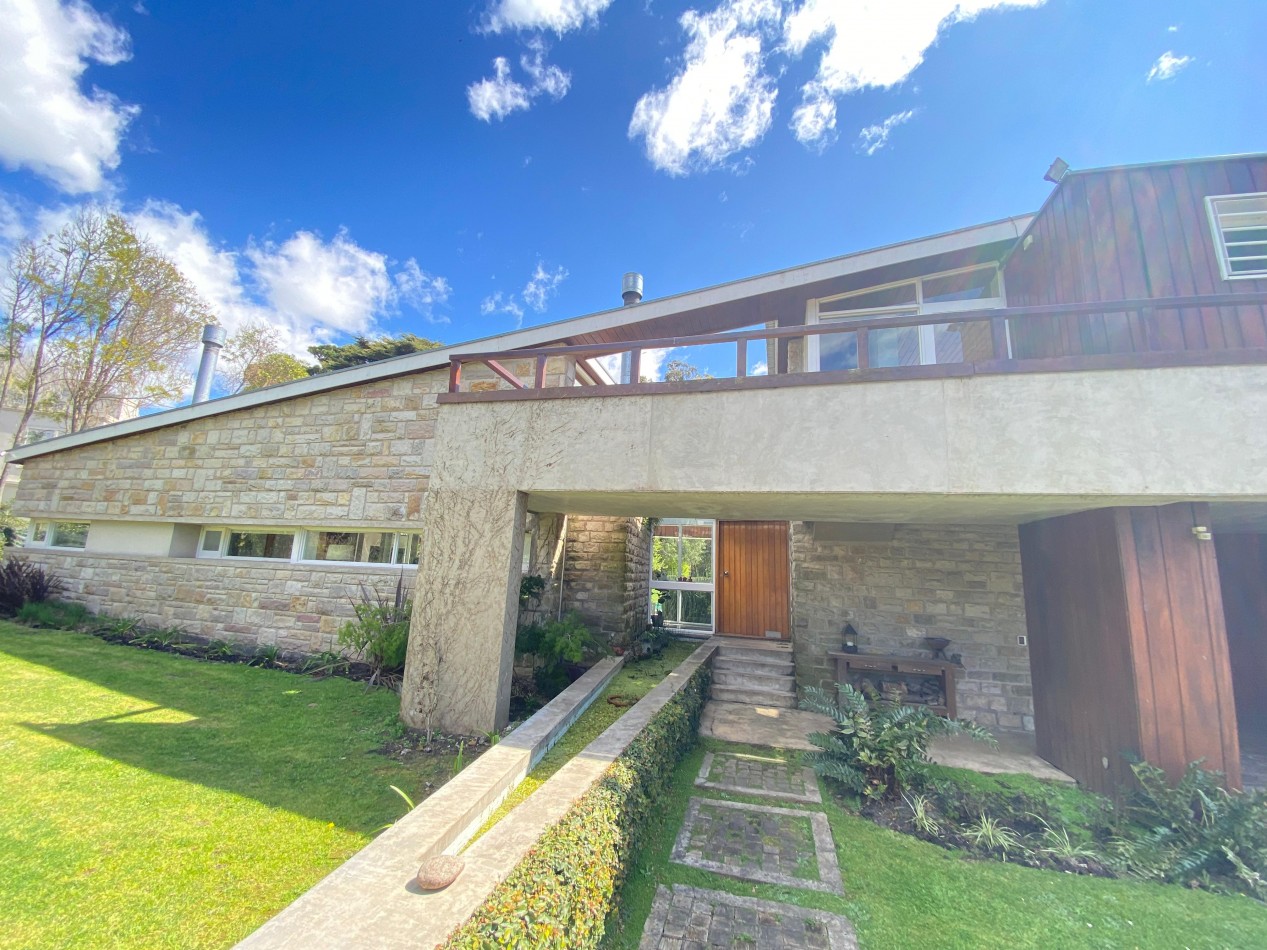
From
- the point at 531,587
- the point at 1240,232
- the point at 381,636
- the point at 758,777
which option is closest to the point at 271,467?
the point at 381,636

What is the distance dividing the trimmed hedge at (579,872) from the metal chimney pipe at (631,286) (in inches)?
315

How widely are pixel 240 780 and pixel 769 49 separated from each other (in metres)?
13.2

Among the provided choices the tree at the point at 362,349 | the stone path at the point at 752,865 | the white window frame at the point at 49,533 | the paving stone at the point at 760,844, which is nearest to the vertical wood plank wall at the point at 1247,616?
the stone path at the point at 752,865

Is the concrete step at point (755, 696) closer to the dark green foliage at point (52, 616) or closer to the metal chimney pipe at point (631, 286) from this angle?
the metal chimney pipe at point (631, 286)

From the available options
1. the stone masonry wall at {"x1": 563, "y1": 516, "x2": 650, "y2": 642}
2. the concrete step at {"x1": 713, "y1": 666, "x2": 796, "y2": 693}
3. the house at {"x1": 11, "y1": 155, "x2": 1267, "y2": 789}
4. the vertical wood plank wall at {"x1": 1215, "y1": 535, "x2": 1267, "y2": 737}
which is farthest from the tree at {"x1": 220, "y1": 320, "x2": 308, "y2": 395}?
the vertical wood plank wall at {"x1": 1215, "y1": 535, "x2": 1267, "y2": 737}

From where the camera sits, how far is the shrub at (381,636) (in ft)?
20.4

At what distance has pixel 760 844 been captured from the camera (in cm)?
369

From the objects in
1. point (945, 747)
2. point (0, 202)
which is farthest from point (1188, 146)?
point (0, 202)

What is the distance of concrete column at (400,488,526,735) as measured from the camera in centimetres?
489

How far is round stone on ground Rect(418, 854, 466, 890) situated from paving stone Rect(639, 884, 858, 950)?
1217 mm

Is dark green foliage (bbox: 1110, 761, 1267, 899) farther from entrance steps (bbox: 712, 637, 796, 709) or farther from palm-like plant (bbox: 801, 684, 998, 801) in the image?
entrance steps (bbox: 712, 637, 796, 709)

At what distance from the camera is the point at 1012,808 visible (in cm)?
420

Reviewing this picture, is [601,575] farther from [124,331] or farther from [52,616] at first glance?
[124,331]

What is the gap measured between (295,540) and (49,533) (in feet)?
20.1
